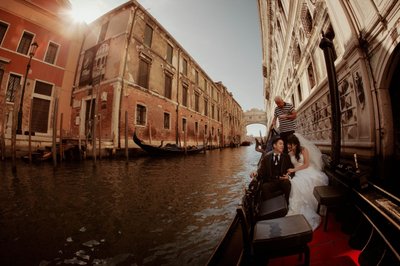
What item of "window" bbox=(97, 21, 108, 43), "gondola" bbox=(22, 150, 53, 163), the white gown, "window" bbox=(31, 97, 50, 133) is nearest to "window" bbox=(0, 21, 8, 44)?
"window" bbox=(31, 97, 50, 133)

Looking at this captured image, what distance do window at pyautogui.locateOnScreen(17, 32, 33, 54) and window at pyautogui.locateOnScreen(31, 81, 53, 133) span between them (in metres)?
1.88

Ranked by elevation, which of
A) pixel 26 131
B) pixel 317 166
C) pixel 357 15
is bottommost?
pixel 317 166

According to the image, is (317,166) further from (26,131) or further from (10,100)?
(10,100)

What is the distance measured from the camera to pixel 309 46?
6488 millimetres

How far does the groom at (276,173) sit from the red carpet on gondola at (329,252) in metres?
0.56

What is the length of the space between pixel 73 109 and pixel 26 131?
3031 mm

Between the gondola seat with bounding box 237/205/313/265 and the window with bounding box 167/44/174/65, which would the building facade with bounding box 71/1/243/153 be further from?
the gondola seat with bounding box 237/205/313/265

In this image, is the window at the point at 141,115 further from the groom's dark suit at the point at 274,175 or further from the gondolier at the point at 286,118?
the groom's dark suit at the point at 274,175

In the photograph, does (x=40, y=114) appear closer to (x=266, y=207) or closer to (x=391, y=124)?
(x=266, y=207)

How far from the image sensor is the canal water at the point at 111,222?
1756 mm

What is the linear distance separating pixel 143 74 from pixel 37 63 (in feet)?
19.5

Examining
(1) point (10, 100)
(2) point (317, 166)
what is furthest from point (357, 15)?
(1) point (10, 100)

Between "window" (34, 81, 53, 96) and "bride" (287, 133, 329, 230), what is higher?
"window" (34, 81, 53, 96)

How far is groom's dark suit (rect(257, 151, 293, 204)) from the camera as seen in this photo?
7.30ft
